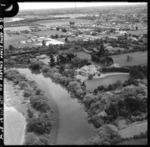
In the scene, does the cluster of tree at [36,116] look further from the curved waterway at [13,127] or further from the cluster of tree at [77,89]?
the cluster of tree at [77,89]

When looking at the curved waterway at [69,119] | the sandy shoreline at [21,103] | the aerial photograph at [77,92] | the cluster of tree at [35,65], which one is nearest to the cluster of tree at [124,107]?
the aerial photograph at [77,92]

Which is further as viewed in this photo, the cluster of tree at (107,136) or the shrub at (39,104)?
the shrub at (39,104)

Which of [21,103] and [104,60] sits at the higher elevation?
[104,60]

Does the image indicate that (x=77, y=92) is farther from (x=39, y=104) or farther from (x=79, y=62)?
(x=79, y=62)

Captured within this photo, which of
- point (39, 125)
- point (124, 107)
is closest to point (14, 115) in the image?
point (39, 125)

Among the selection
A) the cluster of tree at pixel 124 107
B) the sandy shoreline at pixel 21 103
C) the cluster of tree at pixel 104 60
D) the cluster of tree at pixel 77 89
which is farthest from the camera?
the cluster of tree at pixel 104 60

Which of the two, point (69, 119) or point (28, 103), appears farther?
point (28, 103)

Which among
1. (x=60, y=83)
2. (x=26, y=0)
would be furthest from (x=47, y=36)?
(x=26, y=0)

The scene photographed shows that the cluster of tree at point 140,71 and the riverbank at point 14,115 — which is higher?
the cluster of tree at point 140,71
